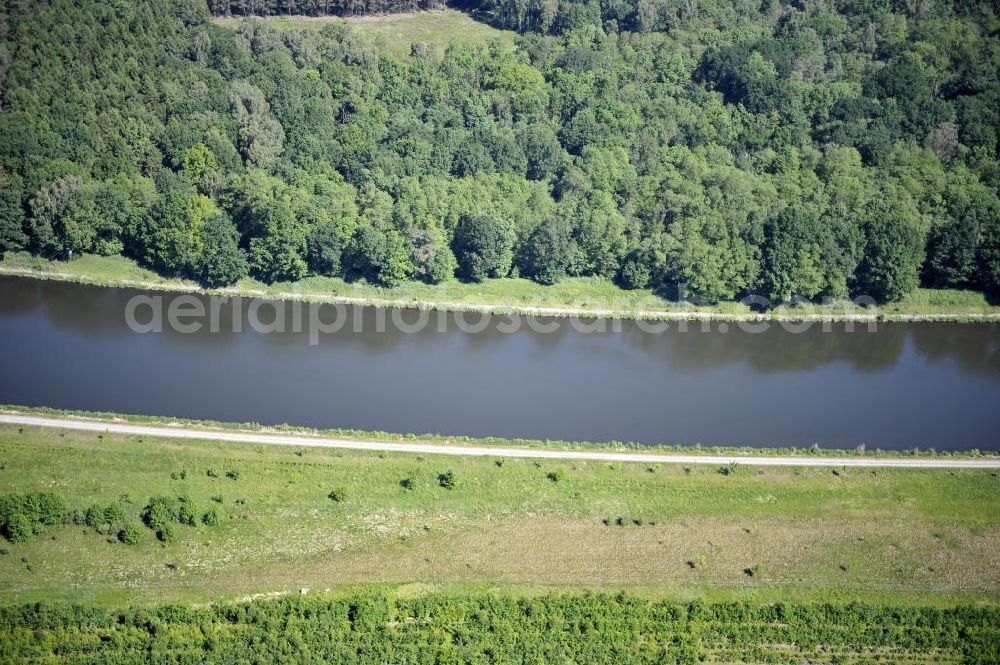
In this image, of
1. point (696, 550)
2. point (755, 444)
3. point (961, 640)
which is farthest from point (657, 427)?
point (961, 640)

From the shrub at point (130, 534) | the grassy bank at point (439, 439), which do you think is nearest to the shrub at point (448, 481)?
the grassy bank at point (439, 439)

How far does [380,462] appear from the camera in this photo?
48250 mm

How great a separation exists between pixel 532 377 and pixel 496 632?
2138 centimetres

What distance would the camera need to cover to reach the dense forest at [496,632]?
3719 cm

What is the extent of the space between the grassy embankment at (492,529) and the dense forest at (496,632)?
148cm

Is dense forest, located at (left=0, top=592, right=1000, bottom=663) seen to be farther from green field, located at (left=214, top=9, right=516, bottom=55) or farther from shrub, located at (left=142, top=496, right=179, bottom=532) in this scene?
green field, located at (left=214, top=9, right=516, bottom=55)

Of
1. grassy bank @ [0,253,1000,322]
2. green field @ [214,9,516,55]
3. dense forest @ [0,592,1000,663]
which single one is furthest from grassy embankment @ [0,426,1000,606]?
green field @ [214,9,516,55]

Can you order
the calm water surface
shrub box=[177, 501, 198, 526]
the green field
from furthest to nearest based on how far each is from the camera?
1. the green field
2. the calm water surface
3. shrub box=[177, 501, 198, 526]

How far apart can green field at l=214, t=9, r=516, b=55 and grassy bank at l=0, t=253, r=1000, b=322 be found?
1001 inches

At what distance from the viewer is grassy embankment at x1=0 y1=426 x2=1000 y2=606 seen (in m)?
41.6

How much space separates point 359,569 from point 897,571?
21654 mm

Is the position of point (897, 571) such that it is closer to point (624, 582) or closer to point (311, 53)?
point (624, 582)

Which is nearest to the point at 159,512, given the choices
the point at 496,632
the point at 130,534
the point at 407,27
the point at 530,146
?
the point at 130,534

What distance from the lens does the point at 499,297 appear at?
6712 centimetres
